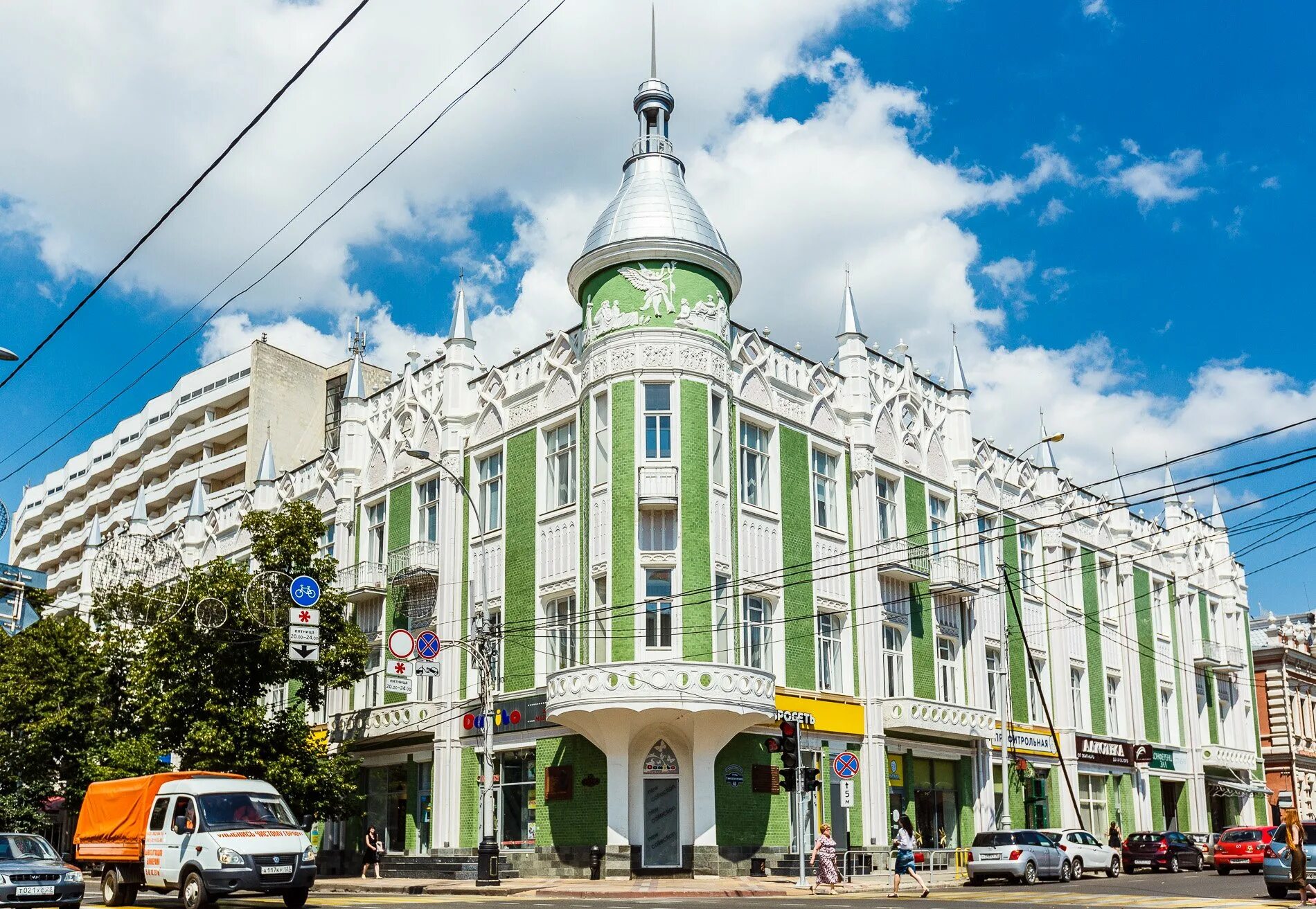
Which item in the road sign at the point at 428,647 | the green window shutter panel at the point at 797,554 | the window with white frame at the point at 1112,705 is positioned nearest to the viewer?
the road sign at the point at 428,647

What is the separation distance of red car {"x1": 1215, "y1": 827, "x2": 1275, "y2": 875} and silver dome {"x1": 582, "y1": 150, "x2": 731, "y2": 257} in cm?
2344

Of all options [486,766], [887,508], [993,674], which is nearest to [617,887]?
[486,766]

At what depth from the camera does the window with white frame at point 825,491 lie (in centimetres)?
3931

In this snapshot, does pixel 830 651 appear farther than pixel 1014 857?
Yes

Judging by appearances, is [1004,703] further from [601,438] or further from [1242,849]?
[601,438]

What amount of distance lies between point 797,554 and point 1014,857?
9835 mm

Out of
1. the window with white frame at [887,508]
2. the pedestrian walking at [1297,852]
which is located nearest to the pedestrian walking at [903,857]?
the pedestrian walking at [1297,852]

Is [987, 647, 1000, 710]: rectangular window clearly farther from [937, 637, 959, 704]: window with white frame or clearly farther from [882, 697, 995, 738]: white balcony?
[882, 697, 995, 738]: white balcony

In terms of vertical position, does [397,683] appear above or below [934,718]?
above

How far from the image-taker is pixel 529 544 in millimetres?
37562

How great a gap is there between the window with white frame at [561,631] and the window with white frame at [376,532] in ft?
29.2

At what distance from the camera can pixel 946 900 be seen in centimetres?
2505

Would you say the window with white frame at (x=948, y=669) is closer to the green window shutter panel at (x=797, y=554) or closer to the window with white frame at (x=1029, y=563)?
the window with white frame at (x=1029, y=563)

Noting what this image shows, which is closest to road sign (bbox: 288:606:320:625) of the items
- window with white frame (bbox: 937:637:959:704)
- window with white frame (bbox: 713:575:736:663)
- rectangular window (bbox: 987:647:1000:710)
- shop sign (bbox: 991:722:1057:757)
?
window with white frame (bbox: 713:575:736:663)
